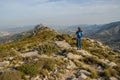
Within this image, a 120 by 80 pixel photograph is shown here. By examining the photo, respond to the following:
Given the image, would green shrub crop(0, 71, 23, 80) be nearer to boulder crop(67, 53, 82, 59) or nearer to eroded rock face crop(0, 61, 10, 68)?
eroded rock face crop(0, 61, 10, 68)

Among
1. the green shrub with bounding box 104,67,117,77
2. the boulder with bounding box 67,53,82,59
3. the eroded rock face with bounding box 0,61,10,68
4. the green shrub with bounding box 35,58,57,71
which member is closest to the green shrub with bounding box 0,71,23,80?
the green shrub with bounding box 35,58,57,71

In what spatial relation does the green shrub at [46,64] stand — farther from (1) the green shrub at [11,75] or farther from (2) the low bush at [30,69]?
(1) the green shrub at [11,75]

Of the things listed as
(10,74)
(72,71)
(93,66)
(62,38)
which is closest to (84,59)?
(93,66)

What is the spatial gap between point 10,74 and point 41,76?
2.49 m

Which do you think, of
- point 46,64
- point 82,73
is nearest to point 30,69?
point 46,64

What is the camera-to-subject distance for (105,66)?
67.7ft

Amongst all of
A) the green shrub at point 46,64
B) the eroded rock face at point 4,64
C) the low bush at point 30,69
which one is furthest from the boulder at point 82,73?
the eroded rock face at point 4,64

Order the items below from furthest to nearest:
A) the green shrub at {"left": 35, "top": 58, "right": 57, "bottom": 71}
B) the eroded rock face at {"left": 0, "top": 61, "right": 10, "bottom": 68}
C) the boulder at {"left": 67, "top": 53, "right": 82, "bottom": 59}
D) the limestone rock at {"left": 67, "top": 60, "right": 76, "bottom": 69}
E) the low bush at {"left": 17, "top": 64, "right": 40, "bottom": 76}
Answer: the boulder at {"left": 67, "top": 53, "right": 82, "bottom": 59} < the eroded rock face at {"left": 0, "top": 61, "right": 10, "bottom": 68} < the limestone rock at {"left": 67, "top": 60, "right": 76, "bottom": 69} < the green shrub at {"left": 35, "top": 58, "right": 57, "bottom": 71} < the low bush at {"left": 17, "top": 64, "right": 40, "bottom": 76}

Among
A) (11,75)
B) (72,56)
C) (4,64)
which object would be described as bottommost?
(72,56)

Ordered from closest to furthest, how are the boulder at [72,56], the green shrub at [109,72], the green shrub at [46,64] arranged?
the green shrub at [109,72] → the green shrub at [46,64] → the boulder at [72,56]

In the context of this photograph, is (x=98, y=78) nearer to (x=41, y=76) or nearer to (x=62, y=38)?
(x=41, y=76)

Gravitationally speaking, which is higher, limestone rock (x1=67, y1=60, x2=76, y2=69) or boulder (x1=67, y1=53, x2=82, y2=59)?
boulder (x1=67, y1=53, x2=82, y2=59)

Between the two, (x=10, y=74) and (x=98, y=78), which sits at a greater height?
(x=10, y=74)

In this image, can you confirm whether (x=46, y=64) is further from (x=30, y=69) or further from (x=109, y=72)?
(x=109, y=72)
